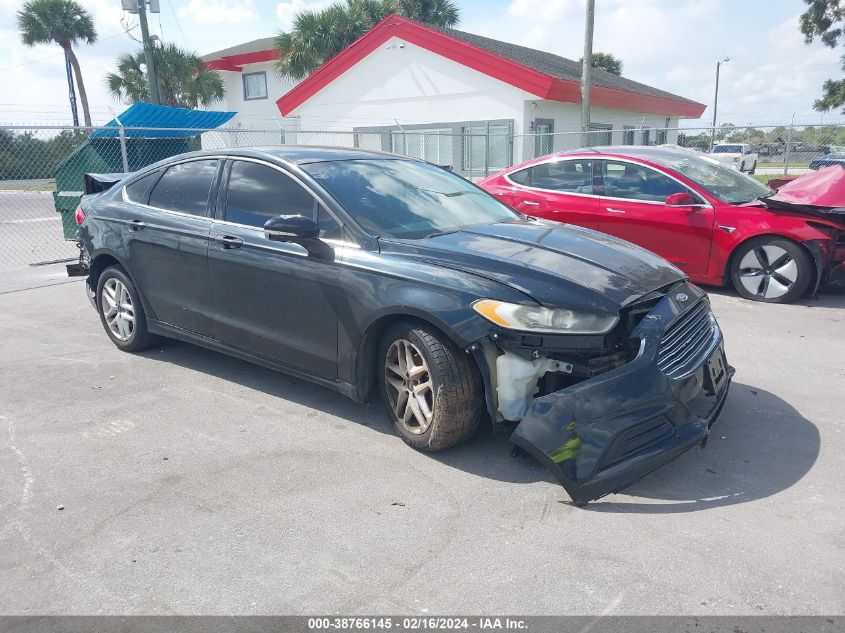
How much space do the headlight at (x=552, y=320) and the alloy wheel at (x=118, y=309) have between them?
3.45 m

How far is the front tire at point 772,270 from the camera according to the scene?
696 centimetres

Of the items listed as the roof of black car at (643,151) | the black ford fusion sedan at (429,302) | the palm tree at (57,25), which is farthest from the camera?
the palm tree at (57,25)

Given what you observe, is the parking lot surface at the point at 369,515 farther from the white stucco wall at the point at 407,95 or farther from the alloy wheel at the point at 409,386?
the white stucco wall at the point at 407,95

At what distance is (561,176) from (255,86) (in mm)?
31416

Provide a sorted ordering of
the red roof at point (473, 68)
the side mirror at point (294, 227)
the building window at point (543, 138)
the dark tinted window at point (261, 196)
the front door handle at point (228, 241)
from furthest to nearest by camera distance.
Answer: the building window at point (543, 138) → the red roof at point (473, 68) → the front door handle at point (228, 241) → the dark tinted window at point (261, 196) → the side mirror at point (294, 227)

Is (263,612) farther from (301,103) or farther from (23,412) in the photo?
(301,103)

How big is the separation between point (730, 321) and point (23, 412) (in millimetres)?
5780

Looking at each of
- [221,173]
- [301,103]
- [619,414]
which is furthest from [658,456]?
[301,103]

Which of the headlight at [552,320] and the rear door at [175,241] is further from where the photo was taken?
the rear door at [175,241]

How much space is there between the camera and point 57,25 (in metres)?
40.4

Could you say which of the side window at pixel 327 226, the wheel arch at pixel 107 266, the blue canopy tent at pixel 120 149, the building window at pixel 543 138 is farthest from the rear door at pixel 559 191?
the building window at pixel 543 138

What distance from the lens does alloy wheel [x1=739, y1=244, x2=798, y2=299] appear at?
7.03 metres

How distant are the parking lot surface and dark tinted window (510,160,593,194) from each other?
376 cm

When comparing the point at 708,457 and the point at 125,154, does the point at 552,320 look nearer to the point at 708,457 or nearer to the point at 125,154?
the point at 708,457
